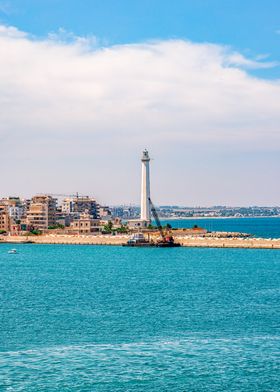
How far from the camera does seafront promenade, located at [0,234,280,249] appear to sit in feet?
379

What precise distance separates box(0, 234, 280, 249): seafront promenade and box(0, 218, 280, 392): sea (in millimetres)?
38996

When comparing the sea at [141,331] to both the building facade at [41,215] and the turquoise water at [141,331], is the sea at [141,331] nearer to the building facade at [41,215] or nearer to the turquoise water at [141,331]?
the turquoise water at [141,331]

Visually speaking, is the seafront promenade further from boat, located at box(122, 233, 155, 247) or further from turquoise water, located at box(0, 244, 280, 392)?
turquoise water, located at box(0, 244, 280, 392)

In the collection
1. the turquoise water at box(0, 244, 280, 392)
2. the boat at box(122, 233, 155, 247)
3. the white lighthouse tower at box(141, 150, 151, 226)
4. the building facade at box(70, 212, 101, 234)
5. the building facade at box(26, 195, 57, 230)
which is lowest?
the turquoise water at box(0, 244, 280, 392)

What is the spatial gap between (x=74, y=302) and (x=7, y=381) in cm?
2310

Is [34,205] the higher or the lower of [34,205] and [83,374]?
the higher

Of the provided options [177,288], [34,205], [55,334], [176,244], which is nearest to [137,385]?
[55,334]

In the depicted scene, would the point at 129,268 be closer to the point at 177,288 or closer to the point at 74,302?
the point at 177,288

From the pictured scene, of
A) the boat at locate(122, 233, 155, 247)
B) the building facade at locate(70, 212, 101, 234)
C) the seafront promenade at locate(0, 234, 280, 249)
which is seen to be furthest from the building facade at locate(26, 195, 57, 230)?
the boat at locate(122, 233, 155, 247)

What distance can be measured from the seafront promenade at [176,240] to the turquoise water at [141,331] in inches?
1529

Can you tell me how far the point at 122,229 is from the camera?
161250 mm

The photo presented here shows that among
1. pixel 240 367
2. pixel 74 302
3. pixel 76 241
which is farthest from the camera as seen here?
pixel 76 241

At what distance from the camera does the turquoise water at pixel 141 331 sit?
3028 centimetres

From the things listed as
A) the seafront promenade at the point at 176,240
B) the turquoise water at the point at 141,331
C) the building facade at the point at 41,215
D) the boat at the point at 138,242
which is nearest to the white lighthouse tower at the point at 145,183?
the seafront promenade at the point at 176,240
